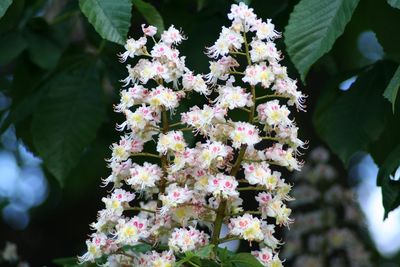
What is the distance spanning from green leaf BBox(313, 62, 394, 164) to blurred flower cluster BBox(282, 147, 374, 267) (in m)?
0.68

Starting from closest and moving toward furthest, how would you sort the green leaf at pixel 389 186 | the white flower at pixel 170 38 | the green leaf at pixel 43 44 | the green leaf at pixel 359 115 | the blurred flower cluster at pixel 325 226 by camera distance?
the white flower at pixel 170 38 < the green leaf at pixel 389 186 < the green leaf at pixel 359 115 < the green leaf at pixel 43 44 < the blurred flower cluster at pixel 325 226

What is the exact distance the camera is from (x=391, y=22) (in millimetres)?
2799

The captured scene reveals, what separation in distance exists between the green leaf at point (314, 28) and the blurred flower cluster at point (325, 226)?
1.50 m

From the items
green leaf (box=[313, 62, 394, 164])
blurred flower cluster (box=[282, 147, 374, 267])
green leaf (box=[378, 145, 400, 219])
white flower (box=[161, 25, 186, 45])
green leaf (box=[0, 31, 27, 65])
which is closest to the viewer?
white flower (box=[161, 25, 186, 45])

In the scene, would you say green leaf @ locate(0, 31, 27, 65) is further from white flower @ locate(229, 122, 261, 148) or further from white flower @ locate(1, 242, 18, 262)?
white flower @ locate(229, 122, 261, 148)

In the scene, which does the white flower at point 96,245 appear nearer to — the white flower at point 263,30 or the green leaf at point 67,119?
the white flower at point 263,30

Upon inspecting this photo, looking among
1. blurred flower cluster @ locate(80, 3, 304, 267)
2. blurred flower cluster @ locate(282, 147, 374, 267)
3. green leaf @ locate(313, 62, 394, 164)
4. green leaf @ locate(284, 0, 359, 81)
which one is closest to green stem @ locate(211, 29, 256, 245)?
blurred flower cluster @ locate(80, 3, 304, 267)

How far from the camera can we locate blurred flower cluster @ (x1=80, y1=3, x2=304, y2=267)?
6.01 ft

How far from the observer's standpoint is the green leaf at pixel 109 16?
2111 millimetres

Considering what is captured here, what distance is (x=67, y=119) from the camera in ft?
9.39

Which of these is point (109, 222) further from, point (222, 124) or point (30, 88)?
point (30, 88)

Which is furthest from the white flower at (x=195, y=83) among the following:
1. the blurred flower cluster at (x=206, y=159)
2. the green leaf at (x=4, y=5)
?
the green leaf at (x=4, y=5)

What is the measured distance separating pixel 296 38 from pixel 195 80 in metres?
0.35

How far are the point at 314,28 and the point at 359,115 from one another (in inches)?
29.5
